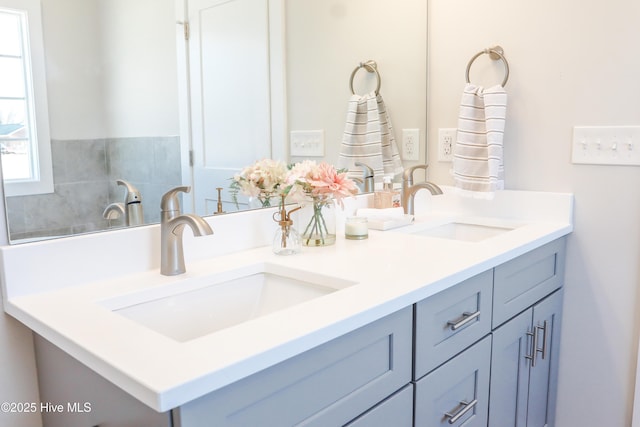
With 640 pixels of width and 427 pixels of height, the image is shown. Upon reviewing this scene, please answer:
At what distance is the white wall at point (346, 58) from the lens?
5.11 feet

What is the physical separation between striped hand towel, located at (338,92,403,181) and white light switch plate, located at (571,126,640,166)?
61cm

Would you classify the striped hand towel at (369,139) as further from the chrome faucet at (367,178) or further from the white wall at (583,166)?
the white wall at (583,166)

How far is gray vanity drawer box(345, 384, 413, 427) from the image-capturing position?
910mm

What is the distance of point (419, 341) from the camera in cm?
102

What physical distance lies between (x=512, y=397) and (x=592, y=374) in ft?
1.35

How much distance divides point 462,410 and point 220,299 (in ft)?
1.98

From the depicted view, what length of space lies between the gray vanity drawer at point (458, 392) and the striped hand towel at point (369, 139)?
751 mm

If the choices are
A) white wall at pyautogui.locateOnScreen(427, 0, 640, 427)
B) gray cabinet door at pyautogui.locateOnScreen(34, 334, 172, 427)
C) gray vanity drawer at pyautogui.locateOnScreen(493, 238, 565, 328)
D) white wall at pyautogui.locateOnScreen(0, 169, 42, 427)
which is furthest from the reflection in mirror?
white wall at pyautogui.locateOnScreen(427, 0, 640, 427)

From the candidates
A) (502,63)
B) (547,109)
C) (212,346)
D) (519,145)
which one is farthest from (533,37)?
(212,346)

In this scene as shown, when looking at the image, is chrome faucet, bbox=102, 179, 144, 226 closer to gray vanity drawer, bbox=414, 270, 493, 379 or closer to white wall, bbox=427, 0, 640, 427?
gray vanity drawer, bbox=414, 270, 493, 379

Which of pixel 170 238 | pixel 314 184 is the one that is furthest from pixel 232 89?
pixel 170 238

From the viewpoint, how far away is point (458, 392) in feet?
3.86

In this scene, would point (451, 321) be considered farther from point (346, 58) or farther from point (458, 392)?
point (346, 58)

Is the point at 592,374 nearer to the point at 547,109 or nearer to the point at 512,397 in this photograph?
the point at 512,397
